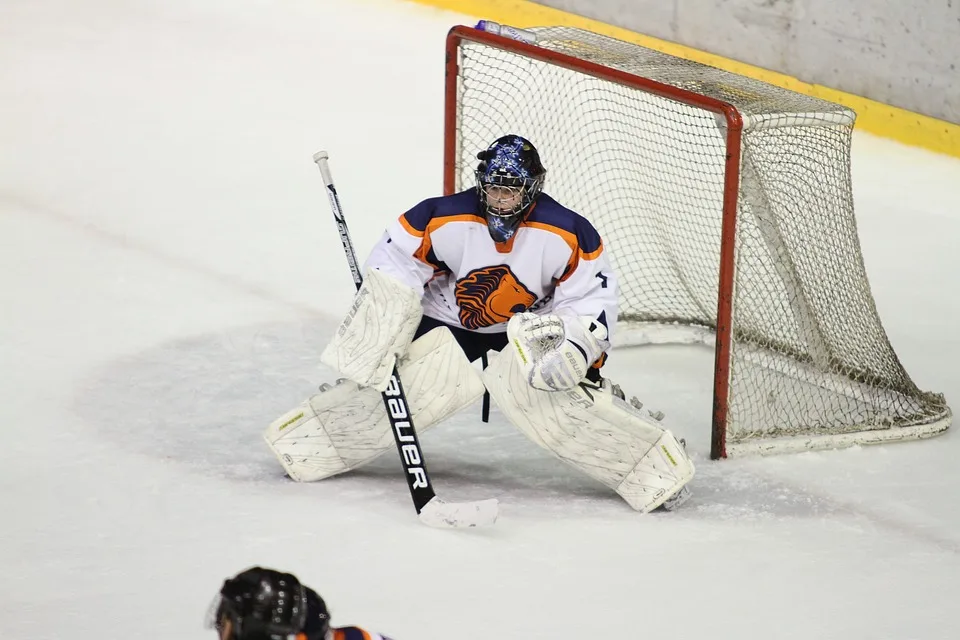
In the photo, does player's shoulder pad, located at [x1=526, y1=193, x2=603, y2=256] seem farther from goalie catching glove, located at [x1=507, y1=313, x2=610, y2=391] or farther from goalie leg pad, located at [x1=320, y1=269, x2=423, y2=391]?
goalie leg pad, located at [x1=320, y1=269, x2=423, y2=391]

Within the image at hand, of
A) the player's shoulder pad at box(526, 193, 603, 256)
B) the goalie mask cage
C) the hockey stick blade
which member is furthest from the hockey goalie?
the goalie mask cage

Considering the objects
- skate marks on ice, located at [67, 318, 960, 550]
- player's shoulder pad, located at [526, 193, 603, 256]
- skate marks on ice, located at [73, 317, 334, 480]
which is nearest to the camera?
player's shoulder pad, located at [526, 193, 603, 256]

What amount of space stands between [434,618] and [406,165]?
10.3 feet

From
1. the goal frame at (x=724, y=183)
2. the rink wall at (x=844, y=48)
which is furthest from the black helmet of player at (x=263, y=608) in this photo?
the rink wall at (x=844, y=48)

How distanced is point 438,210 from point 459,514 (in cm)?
65

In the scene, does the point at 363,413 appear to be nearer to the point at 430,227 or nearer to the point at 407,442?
the point at 407,442

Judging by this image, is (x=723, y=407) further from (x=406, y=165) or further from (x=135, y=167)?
(x=135, y=167)

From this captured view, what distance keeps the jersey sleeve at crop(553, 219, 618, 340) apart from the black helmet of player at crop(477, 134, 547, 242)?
14 centimetres

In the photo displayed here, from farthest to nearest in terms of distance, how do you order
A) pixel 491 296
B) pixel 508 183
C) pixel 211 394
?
1. pixel 211 394
2. pixel 491 296
3. pixel 508 183

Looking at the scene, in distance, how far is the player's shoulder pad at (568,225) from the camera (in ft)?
10.2

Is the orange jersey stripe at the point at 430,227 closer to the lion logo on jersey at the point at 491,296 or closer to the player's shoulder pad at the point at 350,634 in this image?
the lion logo on jersey at the point at 491,296

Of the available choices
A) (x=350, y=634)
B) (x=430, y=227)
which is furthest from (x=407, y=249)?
(x=350, y=634)

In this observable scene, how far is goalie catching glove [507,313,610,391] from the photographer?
300cm

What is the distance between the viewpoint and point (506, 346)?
10.3ft
